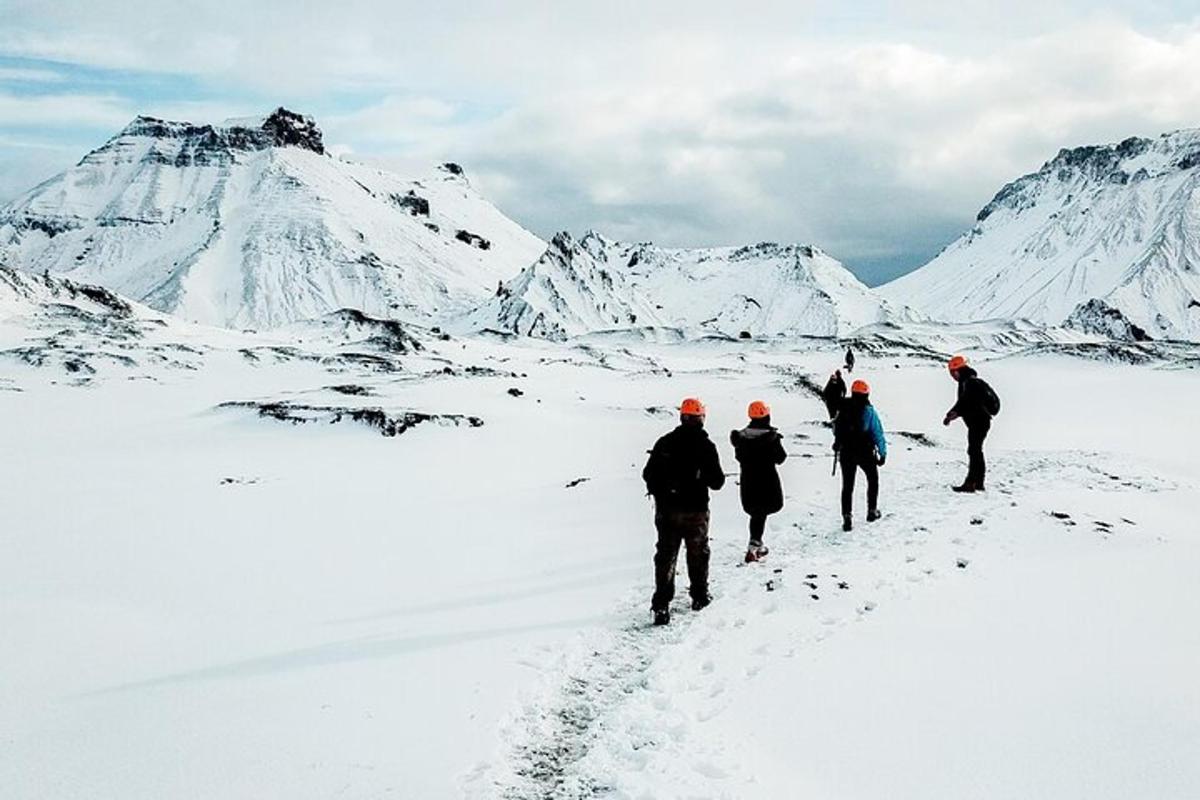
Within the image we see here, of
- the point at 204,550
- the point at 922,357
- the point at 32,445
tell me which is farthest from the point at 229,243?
the point at 204,550

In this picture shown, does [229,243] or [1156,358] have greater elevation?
[229,243]

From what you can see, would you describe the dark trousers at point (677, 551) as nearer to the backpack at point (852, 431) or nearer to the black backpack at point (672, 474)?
the black backpack at point (672, 474)

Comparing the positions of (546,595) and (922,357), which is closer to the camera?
(546,595)

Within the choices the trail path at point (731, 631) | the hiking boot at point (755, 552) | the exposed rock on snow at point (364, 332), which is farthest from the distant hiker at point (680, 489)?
the exposed rock on snow at point (364, 332)

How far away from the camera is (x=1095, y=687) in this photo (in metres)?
6.90

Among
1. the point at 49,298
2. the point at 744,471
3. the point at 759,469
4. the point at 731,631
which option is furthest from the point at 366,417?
the point at 49,298

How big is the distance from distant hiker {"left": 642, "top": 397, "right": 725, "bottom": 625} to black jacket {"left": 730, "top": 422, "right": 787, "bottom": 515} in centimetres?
197

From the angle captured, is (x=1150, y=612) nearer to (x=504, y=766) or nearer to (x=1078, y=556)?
(x=1078, y=556)

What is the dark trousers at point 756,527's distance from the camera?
37.8 feet

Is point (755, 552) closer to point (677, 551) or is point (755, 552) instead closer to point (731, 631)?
point (677, 551)

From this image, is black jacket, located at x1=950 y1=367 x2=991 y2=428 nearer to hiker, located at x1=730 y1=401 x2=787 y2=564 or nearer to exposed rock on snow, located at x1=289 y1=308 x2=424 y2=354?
hiker, located at x1=730 y1=401 x2=787 y2=564

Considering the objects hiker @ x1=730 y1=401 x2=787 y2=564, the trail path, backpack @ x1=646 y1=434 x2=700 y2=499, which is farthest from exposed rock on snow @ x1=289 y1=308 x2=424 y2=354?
backpack @ x1=646 y1=434 x2=700 y2=499

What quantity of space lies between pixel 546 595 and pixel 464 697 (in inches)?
126

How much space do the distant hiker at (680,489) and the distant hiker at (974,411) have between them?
7322 mm
